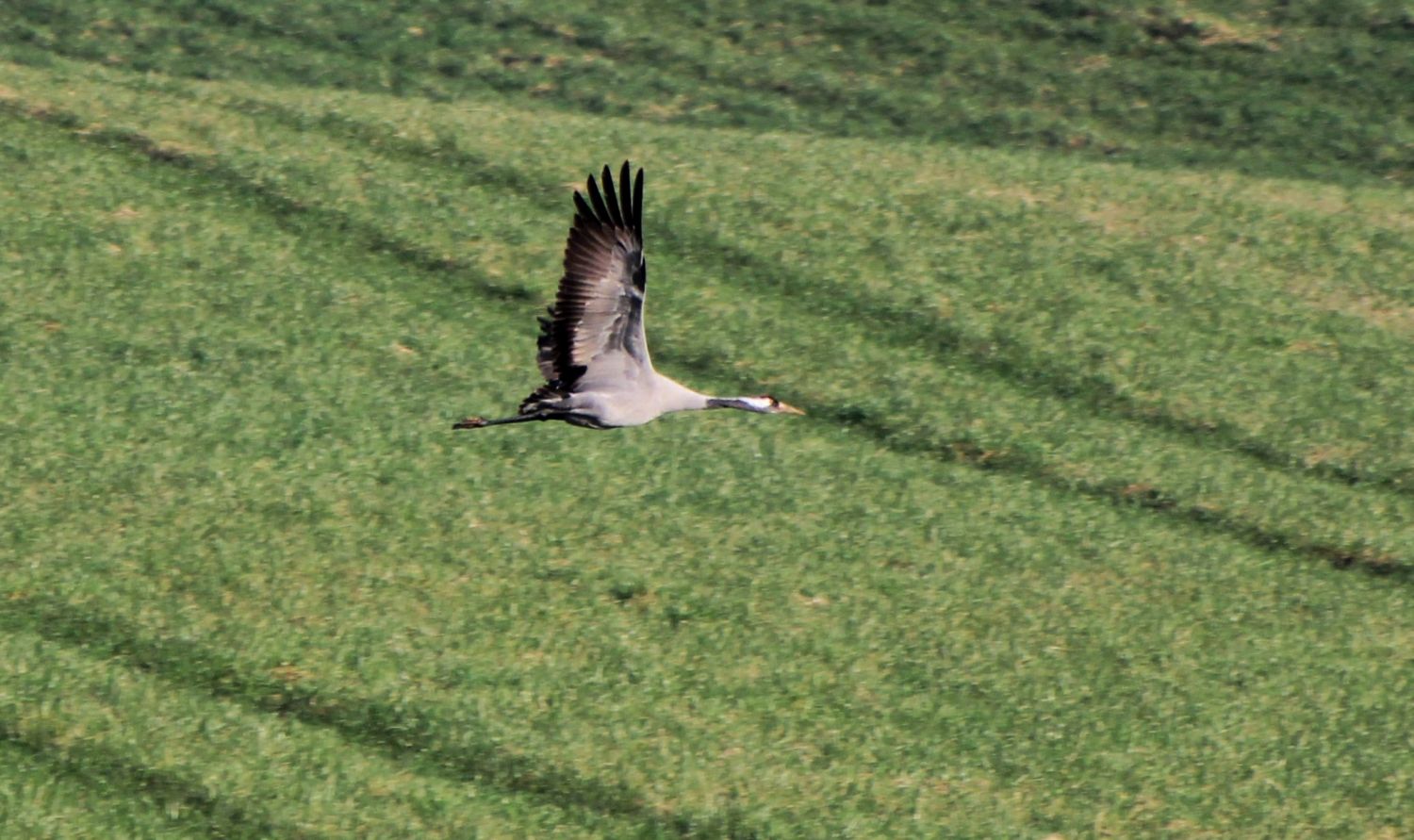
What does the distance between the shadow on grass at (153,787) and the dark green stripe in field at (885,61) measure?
83.0 ft

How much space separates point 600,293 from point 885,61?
32.8 metres

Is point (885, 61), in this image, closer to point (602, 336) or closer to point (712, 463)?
point (712, 463)

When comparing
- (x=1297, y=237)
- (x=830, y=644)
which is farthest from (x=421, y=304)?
(x=1297, y=237)

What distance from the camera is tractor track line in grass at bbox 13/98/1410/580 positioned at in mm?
29344

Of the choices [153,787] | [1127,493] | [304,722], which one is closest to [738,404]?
[304,722]

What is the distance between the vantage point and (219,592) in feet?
83.7

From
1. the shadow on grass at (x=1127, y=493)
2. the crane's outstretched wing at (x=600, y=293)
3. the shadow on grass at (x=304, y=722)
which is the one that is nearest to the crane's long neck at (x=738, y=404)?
the crane's outstretched wing at (x=600, y=293)

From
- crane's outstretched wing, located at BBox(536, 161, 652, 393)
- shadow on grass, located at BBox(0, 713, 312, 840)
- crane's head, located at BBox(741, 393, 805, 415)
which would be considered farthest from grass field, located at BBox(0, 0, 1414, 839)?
crane's outstretched wing, located at BBox(536, 161, 652, 393)

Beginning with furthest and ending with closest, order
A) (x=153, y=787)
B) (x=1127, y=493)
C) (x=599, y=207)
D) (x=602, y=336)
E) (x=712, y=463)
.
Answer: (x=1127, y=493) → (x=712, y=463) → (x=153, y=787) → (x=602, y=336) → (x=599, y=207)

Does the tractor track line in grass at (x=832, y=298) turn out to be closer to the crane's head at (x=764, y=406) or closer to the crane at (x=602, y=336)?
the crane's head at (x=764, y=406)

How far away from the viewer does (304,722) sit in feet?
76.7

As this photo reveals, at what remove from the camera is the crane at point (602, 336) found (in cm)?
1548

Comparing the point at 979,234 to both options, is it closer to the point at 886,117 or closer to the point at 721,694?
the point at 886,117

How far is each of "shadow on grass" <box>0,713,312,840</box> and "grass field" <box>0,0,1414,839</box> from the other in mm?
59
